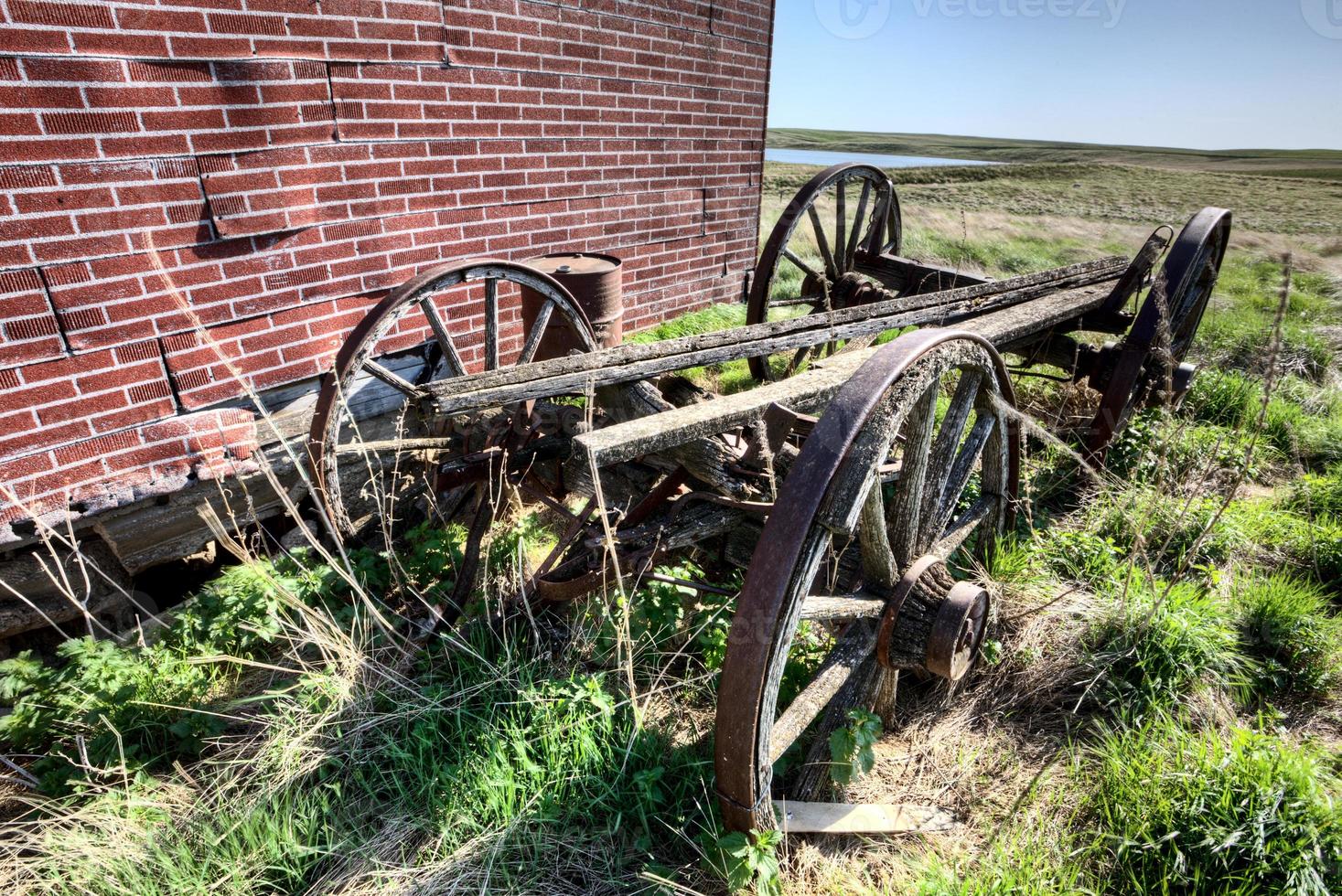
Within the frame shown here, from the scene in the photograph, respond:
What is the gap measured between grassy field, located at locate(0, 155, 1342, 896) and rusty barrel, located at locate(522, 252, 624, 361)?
1.07 metres

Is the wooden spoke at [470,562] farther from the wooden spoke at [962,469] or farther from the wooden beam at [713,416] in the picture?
the wooden spoke at [962,469]

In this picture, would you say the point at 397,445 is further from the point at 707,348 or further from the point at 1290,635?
the point at 1290,635

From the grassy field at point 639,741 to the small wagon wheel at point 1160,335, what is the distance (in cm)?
48

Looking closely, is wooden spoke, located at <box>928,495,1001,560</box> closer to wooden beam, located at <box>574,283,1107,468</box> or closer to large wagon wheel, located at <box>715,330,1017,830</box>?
large wagon wheel, located at <box>715,330,1017,830</box>

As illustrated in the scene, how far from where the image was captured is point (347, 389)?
8.20 feet

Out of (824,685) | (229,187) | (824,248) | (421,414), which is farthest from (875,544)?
(824,248)

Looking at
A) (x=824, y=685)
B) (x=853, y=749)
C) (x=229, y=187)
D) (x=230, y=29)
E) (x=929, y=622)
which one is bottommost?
(x=853, y=749)

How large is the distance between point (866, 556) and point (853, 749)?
1.65 feet

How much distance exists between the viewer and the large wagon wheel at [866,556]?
1478mm

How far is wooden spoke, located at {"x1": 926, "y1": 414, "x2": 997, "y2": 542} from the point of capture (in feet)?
7.13

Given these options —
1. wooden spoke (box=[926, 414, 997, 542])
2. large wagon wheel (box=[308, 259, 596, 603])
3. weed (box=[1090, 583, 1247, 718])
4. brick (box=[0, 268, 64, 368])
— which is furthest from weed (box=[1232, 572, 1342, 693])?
brick (box=[0, 268, 64, 368])

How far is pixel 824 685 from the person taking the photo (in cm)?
185

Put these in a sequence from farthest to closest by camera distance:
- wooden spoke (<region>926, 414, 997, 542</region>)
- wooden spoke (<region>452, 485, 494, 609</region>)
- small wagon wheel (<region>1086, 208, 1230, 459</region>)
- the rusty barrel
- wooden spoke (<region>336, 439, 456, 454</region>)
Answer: the rusty barrel → small wagon wheel (<region>1086, 208, 1230, 459</region>) → wooden spoke (<region>452, 485, 494, 609</region>) → wooden spoke (<region>336, 439, 456, 454</region>) → wooden spoke (<region>926, 414, 997, 542</region>)

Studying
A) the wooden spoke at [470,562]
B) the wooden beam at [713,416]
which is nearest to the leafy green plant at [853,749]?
the wooden beam at [713,416]
